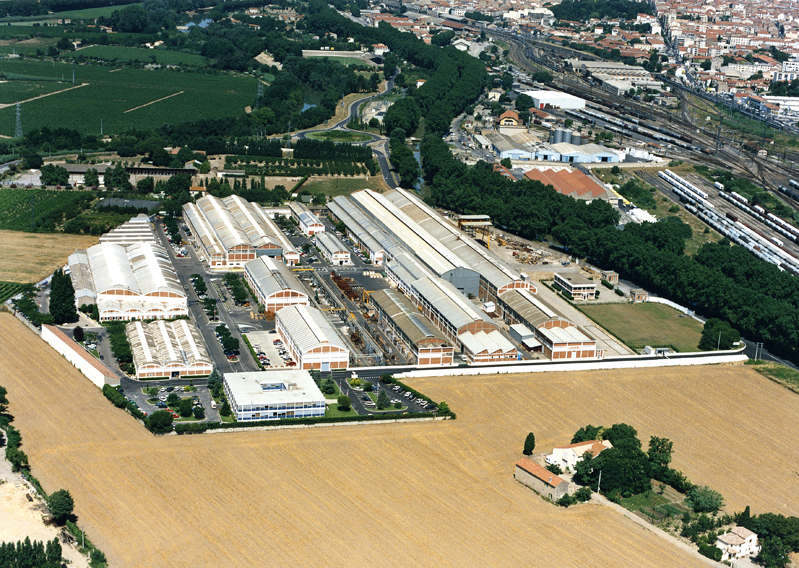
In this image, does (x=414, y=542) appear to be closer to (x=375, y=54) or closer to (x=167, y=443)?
(x=167, y=443)

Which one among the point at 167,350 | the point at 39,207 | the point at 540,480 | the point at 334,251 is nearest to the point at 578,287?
the point at 334,251

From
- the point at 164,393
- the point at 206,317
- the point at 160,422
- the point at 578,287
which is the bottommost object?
the point at 206,317

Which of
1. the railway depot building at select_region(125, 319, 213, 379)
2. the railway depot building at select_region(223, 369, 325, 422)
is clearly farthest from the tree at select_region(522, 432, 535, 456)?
the railway depot building at select_region(125, 319, 213, 379)

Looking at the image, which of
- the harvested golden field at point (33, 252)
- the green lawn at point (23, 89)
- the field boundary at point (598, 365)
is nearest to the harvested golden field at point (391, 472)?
the field boundary at point (598, 365)

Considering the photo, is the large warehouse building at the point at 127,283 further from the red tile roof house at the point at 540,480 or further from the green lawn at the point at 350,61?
the green lawn at the point at 350,61

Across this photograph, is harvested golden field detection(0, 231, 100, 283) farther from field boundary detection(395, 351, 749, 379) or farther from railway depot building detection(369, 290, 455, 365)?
field boundary detection(395, 351, 749, 379)

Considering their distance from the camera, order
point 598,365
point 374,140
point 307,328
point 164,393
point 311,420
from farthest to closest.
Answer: point 374,140 → point 598,365 → point 307,328 → point 164,393 → point 311,420

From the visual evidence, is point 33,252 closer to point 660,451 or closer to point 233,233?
point 233,233

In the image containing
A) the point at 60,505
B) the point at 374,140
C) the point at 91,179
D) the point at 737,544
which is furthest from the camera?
the point at 374,140
